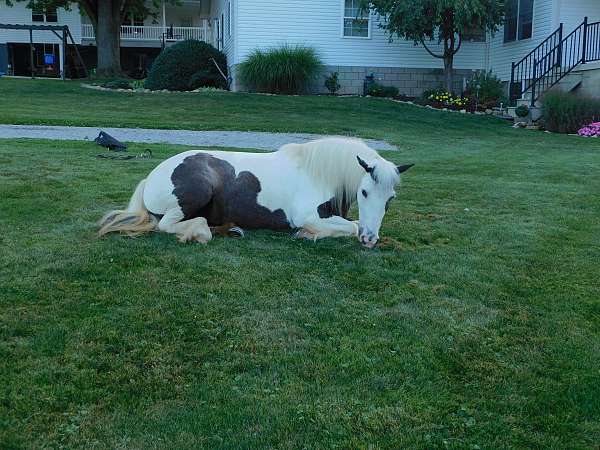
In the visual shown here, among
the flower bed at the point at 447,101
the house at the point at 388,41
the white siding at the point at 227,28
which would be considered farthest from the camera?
the white siding at the point at 227,28

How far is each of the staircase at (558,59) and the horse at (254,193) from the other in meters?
13.6

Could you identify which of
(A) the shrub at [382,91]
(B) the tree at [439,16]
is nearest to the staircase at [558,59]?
(B) the tree at [439,16]

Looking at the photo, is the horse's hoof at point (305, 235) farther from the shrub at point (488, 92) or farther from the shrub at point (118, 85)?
the shrub at point (118, 85)

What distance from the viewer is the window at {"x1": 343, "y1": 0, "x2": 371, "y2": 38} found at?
20703mm

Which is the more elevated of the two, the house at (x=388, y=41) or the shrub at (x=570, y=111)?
the house at (x=388, y=41)

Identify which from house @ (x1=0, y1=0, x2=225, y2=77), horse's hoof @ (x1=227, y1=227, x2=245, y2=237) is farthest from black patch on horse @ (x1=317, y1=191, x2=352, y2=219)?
house @ (x1=0, y1=0, x2=225, y2=77)

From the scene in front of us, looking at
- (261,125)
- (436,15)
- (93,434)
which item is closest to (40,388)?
(93,434)

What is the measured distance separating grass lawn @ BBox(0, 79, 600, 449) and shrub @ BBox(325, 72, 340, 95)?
14993 millimetres

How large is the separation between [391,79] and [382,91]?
976mm

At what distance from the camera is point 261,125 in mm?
13992

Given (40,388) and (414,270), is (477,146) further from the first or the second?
(40,388)

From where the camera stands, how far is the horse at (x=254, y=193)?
4609mm

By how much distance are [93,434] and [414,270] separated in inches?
91.5

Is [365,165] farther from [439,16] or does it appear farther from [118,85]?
[118,85]
